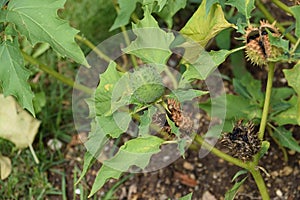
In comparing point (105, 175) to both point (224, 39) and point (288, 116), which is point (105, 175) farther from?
point (224, 39)

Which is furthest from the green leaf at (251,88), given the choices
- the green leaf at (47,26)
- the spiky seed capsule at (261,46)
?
the green leaf at (47,26)

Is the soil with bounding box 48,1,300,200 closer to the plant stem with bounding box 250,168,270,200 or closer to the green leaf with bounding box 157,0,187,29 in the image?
the plant stem with bounding box 250,168,270,200

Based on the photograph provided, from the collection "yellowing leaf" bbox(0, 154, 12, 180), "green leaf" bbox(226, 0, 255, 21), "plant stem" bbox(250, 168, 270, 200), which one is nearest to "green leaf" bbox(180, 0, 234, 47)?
"green leaf" bbox(226, 0, 255, 21)

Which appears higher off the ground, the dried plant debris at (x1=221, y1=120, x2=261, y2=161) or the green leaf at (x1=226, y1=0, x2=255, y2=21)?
the green leaf at (x1=226, y1=0, x2=255, y2=21)

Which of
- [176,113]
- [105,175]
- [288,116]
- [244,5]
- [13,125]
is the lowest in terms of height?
[13,125]

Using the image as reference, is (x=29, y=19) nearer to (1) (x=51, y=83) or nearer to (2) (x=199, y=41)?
(2) (x=199, y=41)

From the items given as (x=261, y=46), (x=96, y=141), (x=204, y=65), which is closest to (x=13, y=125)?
(x=96, y=141)
